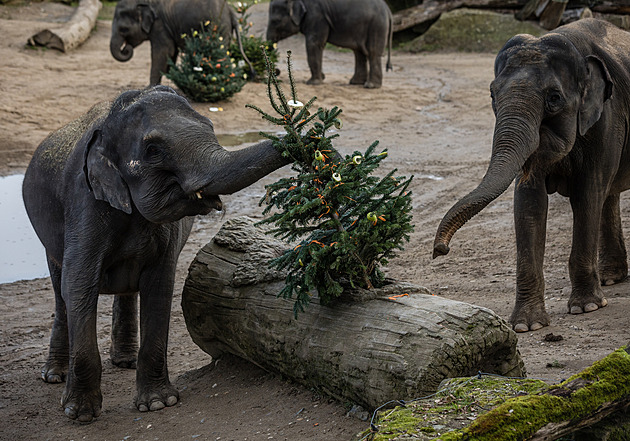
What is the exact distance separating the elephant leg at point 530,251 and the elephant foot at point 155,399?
2.53m

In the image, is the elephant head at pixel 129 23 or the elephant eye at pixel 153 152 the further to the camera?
the elephant head at pixel 129 23

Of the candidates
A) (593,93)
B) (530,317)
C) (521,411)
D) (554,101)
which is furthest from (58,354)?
(593,93)

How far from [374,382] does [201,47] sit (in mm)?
11615

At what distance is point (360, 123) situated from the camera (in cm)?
1479

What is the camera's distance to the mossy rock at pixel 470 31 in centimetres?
2289

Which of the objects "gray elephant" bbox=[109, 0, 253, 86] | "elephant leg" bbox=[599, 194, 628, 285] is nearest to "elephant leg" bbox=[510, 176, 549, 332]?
"elephant leg" bbox=[599, 194, 628, 285]

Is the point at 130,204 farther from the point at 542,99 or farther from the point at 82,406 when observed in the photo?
the point at 542,99

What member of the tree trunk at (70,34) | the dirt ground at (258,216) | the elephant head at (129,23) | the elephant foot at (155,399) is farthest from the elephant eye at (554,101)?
the tree trunk at (70,34)

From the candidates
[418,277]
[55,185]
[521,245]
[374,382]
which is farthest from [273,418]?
[418,277]

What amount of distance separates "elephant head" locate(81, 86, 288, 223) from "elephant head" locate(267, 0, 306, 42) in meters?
13.9

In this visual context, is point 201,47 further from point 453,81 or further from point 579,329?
point 579,329

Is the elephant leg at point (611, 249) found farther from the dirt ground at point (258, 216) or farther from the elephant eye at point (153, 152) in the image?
the elephant eye at point (153, 152)

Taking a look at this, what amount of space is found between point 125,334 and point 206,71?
916 centimetres

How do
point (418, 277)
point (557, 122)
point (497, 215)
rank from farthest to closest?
point (497, 215) < point (418, 277) < point (557, 122)
